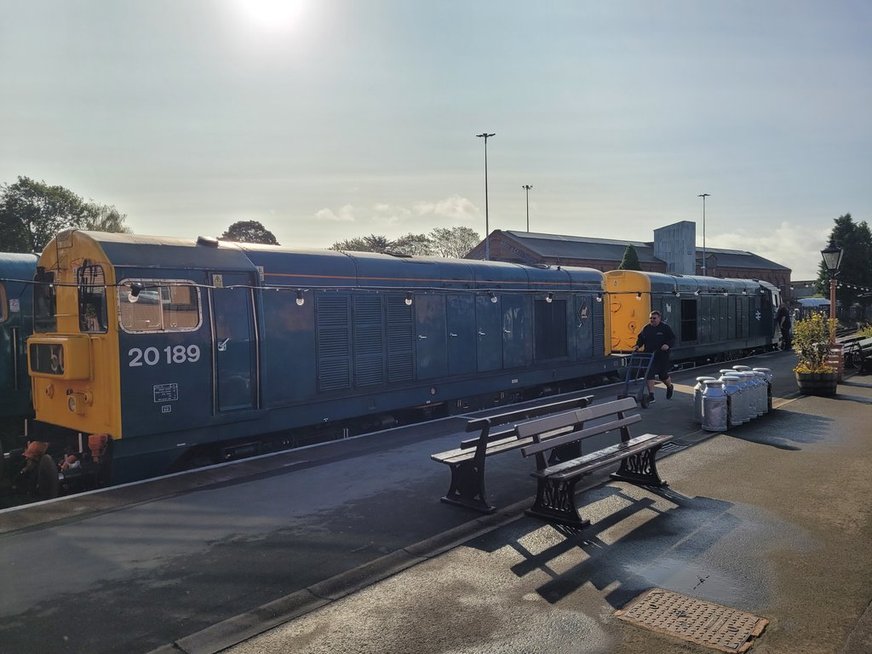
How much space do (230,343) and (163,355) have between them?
3.13 feet

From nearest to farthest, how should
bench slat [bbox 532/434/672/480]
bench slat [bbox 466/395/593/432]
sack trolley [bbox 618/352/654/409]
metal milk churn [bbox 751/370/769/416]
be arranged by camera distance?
bench slat [bbox 532/434/672/480] < bench slat [bbox 466/395/593/432] < metal milk churn [bbox 751/370/769/416] < sack trolley [bbox 618/352/654/409]

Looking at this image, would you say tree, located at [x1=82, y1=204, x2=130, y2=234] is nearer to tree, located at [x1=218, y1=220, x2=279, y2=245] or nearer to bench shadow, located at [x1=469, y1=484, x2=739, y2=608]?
tree, located at [x1=218, y1=220, x2=279, y2=245]

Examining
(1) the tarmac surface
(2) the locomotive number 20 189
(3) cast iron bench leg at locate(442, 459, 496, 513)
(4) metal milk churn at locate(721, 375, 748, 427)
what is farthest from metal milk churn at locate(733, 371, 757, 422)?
(2) the locomotive number 20 189

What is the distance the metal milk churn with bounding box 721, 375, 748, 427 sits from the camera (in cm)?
1043

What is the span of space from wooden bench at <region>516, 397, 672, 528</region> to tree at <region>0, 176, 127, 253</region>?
4905 cm

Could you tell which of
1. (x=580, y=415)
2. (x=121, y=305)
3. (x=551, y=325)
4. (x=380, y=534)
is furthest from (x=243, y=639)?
(x=551, y=325)

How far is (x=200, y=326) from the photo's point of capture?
8.34m

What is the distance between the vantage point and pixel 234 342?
8734mm

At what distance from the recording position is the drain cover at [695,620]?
4.11 m

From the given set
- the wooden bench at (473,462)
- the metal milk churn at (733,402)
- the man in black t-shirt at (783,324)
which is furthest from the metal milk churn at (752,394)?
the man in black t-shirt at (783,324)

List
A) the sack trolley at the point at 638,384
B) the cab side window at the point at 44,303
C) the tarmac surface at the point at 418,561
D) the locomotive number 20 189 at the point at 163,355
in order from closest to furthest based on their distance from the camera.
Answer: the tarmac surface at the point at 418,561 < the locomotive number 20 189 at the point at 163,355 < the cab side window at the point at 44,303 < the sack trolley at the point at 638,384

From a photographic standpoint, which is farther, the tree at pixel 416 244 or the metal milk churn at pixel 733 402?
the tree at pixel 416 244

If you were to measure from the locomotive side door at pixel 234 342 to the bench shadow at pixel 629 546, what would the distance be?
172 inches

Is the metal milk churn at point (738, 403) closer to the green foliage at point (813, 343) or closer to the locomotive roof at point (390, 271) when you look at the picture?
the green foliage at point (813, 343)
